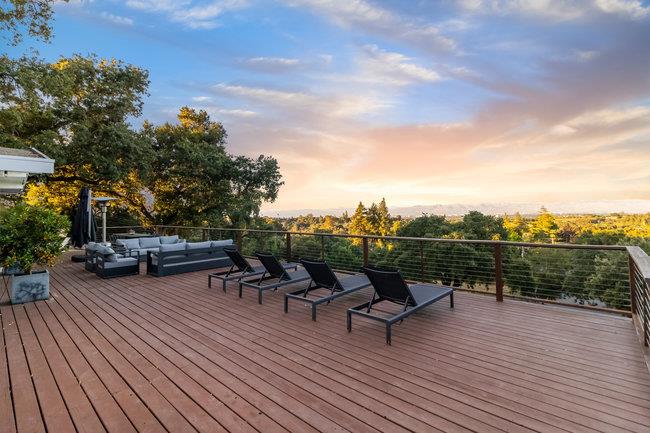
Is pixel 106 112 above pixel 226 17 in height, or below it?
below

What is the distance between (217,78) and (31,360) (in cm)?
1397

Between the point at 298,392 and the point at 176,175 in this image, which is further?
the point at 176,175

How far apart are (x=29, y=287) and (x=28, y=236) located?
3.03 feet

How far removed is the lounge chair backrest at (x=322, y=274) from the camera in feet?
15.5

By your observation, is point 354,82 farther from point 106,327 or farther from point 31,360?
point 31,360

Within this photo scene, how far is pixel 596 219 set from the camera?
57.2m

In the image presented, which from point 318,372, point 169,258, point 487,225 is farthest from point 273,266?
point 487,225

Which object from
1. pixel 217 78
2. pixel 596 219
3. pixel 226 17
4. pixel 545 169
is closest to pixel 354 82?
pixel 226 17

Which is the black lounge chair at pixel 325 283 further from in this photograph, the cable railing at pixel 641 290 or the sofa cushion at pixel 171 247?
the sofa cushion at pixel 171 247

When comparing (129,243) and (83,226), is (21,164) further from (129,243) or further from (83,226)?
(129,243)

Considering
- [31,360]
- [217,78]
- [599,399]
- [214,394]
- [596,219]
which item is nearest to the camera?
[599,399]

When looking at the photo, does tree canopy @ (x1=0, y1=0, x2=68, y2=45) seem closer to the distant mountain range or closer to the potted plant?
the potted plant

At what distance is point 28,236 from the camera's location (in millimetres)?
5062

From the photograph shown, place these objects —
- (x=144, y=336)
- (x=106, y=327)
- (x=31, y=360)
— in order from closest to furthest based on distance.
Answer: (x=31, y=360), (x=144, y=336), (x=106, y=327)
